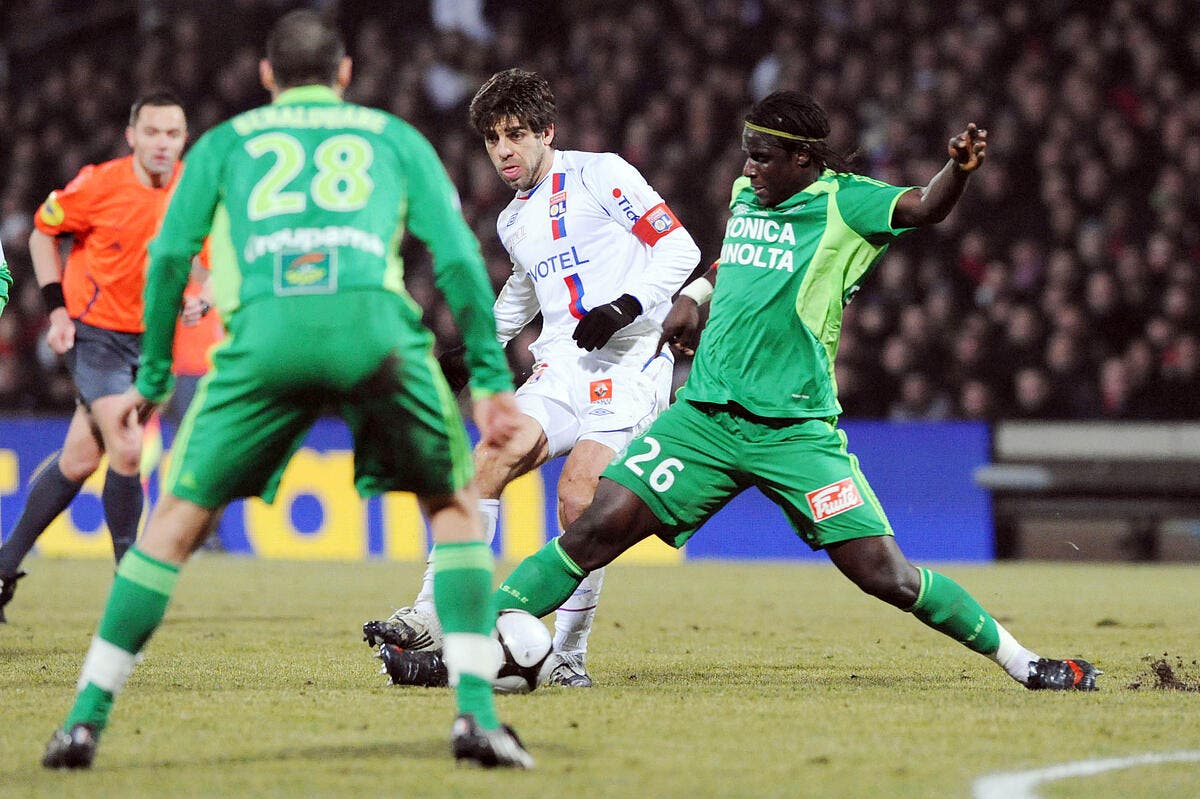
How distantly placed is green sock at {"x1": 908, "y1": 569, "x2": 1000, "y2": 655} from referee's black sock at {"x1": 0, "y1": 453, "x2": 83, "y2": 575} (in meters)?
4.65

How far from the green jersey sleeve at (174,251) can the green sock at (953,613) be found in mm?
2795

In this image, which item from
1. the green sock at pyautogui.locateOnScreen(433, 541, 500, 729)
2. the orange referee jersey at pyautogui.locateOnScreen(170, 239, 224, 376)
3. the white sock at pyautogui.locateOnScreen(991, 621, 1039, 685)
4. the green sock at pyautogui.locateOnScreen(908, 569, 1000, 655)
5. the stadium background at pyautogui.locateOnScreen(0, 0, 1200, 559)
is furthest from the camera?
the stadium background at pyautogui.locateOnScreen(0, 0, 1200, 559)

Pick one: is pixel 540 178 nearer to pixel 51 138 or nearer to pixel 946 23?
pixel 946 23

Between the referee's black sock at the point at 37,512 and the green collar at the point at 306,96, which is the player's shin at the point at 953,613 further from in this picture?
the referee's black sock at the point at 37,512

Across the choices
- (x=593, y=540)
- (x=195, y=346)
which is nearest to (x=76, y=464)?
(x=593, y=540)

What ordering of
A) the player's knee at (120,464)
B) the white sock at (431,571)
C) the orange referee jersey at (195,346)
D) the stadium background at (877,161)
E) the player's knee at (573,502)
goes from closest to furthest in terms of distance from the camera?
1. the white sock at (431,571)
2. the player's knee at (573,502)
3. the player's knee at (120,464)
4. the orange referee jersey at (195,346)
5. the stadium background at (877,161)

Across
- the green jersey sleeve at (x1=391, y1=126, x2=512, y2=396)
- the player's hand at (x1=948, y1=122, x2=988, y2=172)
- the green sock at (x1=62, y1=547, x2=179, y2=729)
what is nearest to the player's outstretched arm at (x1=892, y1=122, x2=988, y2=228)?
the player's hand at (x1=948, y1=122, x2=988, y2=172)

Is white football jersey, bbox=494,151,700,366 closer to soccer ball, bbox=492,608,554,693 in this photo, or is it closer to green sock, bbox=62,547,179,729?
soccer ball, bbox=492,608,554,693

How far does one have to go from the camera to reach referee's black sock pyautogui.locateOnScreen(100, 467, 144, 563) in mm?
8719

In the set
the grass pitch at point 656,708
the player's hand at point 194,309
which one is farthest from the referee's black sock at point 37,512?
the player's hand at point 194,309

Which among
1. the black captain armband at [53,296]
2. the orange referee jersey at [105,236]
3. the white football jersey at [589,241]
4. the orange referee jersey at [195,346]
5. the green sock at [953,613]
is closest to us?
the green sock at [953,613]

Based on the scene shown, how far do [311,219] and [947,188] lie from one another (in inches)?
87.8

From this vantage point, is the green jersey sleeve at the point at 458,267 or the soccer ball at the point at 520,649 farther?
the soccer ball at the point at 520,649

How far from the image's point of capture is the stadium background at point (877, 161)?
1413 cm
